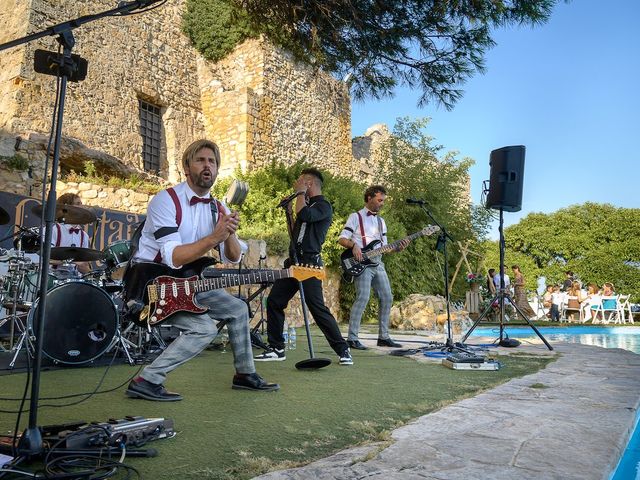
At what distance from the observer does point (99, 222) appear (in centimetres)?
785

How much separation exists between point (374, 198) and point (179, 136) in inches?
424

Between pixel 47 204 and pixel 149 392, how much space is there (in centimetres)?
142

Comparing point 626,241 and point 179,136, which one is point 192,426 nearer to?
point 179,136

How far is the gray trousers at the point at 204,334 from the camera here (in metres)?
3.14

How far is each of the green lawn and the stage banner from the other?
3936mm

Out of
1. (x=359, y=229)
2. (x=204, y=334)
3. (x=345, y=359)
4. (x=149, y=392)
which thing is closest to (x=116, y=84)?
(x=359, y=229)

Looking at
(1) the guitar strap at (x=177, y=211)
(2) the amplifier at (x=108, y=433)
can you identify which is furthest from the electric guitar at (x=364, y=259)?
(2) the amplifier at (x=108, y=433)

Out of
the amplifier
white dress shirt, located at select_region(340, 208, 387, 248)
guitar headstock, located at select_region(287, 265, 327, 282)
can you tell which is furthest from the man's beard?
white dress shirt, located at select_region(340, 208, 387, 248)

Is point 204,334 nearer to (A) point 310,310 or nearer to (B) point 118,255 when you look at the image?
(A) point 310,310

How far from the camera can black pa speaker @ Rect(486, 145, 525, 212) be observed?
620 cm

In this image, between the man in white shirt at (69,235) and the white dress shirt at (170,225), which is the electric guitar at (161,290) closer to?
the white dress shirt at (170,225)

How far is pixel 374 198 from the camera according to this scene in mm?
6219

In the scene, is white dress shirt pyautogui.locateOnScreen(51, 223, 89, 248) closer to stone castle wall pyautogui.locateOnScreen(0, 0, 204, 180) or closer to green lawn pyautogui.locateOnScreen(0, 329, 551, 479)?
green lawn pyautogui.locateOnScreen(0, 329, 551, 479)

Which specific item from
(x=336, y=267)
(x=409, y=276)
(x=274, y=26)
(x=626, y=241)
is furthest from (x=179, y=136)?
(x=626, y=241)
